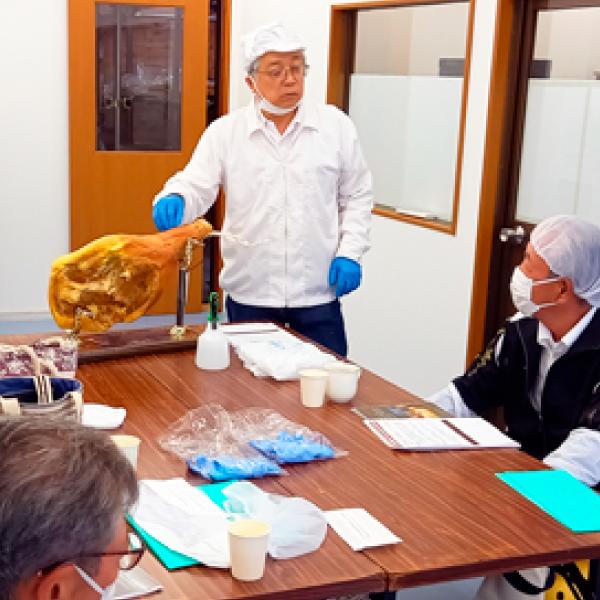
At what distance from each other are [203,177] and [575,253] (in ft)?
4.19

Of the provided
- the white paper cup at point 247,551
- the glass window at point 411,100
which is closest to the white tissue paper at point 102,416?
the white paper cup at point 247,551

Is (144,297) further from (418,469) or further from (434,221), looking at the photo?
(434,221)

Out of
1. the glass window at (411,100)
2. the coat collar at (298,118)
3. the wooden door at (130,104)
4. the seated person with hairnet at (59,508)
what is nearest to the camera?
the seated person with hairnet at (59,508)

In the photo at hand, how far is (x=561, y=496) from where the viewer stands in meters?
1.88

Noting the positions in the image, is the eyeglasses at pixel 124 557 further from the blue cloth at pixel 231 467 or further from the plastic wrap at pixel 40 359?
the plastic wrap at pixel 40 359

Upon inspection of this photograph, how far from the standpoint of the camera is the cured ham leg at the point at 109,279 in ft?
8.52


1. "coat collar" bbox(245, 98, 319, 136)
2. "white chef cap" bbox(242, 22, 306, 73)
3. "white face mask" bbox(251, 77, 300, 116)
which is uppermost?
"white chef cap" bbox(242, 22, 306, 73)

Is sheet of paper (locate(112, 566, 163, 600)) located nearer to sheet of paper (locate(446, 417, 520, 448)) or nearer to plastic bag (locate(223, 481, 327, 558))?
plastic bag (locate(223, 481, 327, 558))

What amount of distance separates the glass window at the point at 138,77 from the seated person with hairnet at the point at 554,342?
12.1 ft

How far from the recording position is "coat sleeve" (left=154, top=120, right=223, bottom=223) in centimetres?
310

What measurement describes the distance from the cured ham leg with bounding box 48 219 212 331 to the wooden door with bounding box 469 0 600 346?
1.68 m

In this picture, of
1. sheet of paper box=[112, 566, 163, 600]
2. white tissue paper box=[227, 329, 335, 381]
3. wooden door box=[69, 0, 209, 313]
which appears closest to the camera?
sheet of paper box=[112, 566, 163, 600]

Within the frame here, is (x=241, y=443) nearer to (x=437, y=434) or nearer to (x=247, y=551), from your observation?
(x=437, y=434)

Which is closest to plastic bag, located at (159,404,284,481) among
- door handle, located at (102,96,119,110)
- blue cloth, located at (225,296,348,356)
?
blue cloth, located at (225,296,348,356)
